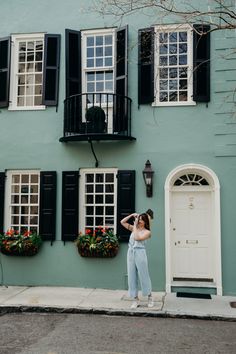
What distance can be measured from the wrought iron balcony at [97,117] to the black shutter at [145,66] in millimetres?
437

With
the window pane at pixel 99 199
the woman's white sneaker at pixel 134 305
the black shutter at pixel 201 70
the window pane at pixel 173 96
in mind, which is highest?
the black shutter at pixel 201 70

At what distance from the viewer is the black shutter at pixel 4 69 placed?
396 inches

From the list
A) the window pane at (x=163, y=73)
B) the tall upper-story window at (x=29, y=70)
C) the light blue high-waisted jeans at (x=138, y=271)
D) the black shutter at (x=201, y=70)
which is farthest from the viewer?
the tall upper-story window at (x=29, y=70)

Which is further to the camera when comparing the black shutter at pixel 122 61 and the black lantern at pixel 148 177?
the black shutter at pixel 122 61

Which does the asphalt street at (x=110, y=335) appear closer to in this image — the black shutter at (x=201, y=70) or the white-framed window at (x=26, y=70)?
the black shutter at (x=201, y=70)

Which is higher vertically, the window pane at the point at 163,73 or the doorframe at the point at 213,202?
the window pane at the point at 163,73

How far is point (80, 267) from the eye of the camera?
9.39 m

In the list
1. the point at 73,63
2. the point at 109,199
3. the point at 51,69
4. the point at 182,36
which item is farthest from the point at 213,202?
the point at 51,69

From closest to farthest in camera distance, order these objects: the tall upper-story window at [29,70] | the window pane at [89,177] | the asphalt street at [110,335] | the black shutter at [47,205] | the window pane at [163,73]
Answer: the asphalt street at [110,335]
the black shutter at [47,205]
the window pane at [163,73]
the window pane at [89,177]
the tall upper-story window at [29,70]

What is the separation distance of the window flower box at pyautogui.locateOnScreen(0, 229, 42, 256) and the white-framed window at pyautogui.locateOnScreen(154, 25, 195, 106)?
452 centimetres

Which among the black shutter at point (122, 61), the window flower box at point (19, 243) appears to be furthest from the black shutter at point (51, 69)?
the window flower box at point (19, 243)

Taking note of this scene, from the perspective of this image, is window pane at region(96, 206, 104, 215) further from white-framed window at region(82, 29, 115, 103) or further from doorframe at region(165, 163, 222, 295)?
white-framed window at region(82, 29, 115, 103)

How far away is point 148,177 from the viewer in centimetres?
912

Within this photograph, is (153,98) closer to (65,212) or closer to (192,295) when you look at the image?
(65,212)
